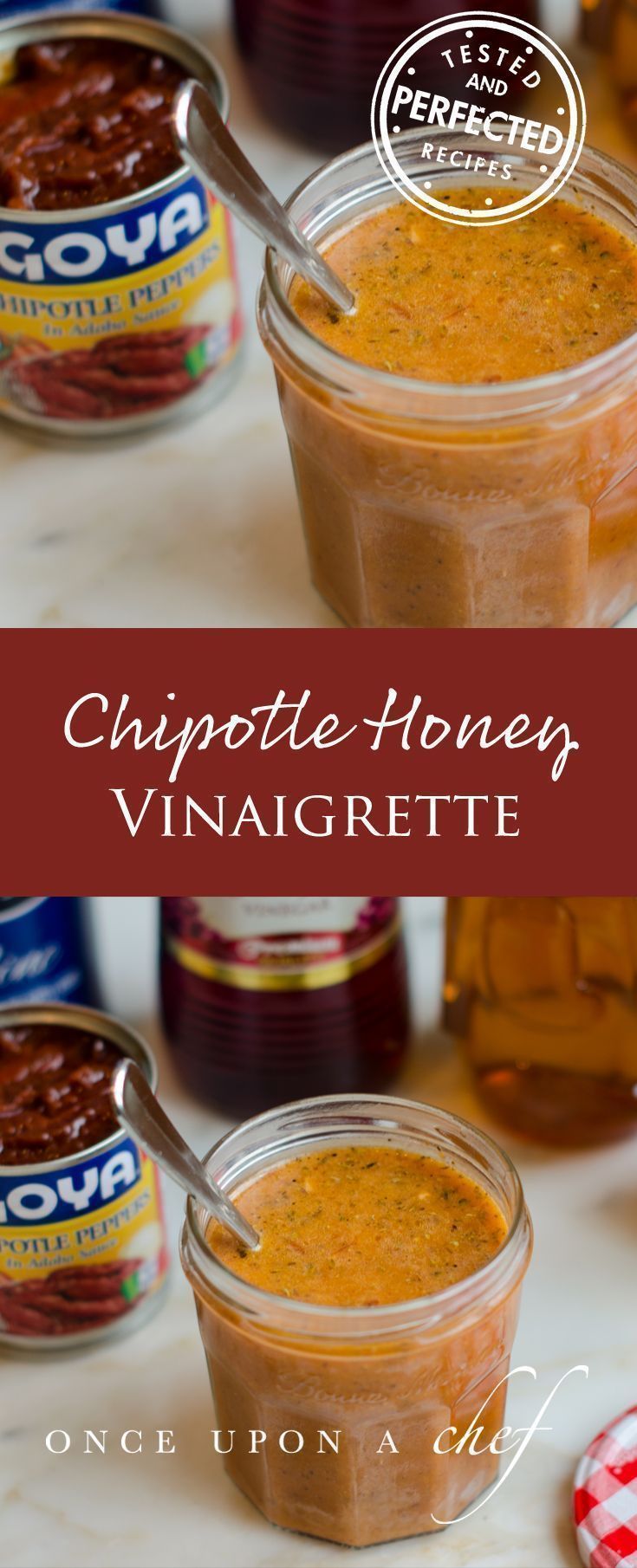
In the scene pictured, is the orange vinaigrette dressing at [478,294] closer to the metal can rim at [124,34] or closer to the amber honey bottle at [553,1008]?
the metal can rim at [124,34]

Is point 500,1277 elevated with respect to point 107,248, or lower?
lower

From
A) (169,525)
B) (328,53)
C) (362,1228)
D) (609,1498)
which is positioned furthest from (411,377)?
(609,1498)

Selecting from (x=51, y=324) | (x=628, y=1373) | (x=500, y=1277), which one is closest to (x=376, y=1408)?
(x=500, y=1277)

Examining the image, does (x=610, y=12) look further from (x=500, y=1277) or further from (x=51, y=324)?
(x=500, y=1277)

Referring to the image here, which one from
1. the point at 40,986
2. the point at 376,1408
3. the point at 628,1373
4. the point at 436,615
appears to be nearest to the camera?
the point at 436,615

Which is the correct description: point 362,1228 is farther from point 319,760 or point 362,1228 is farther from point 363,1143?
point 319,760
